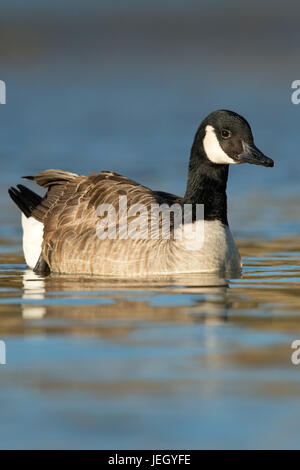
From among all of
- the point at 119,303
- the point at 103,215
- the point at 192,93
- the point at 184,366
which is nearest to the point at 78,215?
the point at 103,215

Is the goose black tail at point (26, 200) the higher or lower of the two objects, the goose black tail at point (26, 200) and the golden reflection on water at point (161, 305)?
the higher

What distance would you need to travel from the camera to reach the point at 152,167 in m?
24.1

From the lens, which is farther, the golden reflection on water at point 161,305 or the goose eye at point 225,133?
the goose eye at point 225,133

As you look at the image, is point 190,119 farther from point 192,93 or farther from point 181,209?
point 181,209

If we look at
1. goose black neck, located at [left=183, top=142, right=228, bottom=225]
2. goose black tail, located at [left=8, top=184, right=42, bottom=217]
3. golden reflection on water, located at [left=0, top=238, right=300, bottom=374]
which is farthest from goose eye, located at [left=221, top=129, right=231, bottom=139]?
goose black tail, located at [left=8, top=184, right=42, bottom=217]

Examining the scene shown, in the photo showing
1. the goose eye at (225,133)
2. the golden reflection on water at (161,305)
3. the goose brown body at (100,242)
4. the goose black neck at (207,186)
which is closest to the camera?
the golden reflection on water at (161,305)

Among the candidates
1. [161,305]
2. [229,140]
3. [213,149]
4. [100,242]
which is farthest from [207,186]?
[161,305]

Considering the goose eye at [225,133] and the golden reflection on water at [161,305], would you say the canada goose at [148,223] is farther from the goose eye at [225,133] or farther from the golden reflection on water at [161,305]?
the golden reflection on water at [161,305]

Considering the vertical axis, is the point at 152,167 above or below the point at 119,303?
above

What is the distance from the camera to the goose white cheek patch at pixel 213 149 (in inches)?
461

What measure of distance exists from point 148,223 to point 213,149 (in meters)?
1.06

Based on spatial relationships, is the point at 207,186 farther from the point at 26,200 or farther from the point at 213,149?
the point at 26,200

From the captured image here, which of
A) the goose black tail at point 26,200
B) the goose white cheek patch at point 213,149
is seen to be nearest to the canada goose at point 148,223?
the goose white cheek patch at point 213,149

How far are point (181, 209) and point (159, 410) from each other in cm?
576
